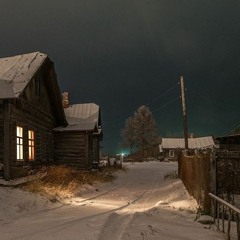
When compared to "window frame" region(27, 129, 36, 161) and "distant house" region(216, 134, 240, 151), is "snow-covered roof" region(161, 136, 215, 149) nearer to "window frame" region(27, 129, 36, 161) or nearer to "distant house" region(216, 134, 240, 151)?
"distant house" region(216, 134, 240, 151)

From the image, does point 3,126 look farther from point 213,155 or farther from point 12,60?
point 213,155

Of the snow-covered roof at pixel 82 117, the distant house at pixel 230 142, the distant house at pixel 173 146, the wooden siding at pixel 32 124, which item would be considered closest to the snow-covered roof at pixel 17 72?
the wooden siding at pixel 32 124

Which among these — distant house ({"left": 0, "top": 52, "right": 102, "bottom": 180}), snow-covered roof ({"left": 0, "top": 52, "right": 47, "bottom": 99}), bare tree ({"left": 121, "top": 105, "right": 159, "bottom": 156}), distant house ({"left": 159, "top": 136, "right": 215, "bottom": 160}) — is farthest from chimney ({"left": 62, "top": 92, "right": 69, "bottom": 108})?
bare tree ({"left": 121, "top": 105, "right": 159, "bottom": 156})

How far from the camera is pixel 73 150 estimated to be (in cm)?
2234

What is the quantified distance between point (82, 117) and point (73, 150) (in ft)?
10.4

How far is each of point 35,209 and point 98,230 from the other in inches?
156

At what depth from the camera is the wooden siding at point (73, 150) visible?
22297 millimetres

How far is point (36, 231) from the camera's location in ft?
22.2

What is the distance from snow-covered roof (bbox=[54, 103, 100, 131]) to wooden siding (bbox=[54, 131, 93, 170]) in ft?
1.68

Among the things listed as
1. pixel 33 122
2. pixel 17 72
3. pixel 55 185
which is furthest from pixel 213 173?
pixel 33 122

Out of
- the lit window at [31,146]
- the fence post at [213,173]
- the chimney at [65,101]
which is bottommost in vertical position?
the fence post at [213,173]

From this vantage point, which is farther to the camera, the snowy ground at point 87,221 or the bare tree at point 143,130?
the bare tree at point 143,130

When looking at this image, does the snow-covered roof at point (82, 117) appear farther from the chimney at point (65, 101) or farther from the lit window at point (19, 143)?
the lit window at point (19, 143)

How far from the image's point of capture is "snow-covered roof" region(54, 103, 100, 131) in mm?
22250
